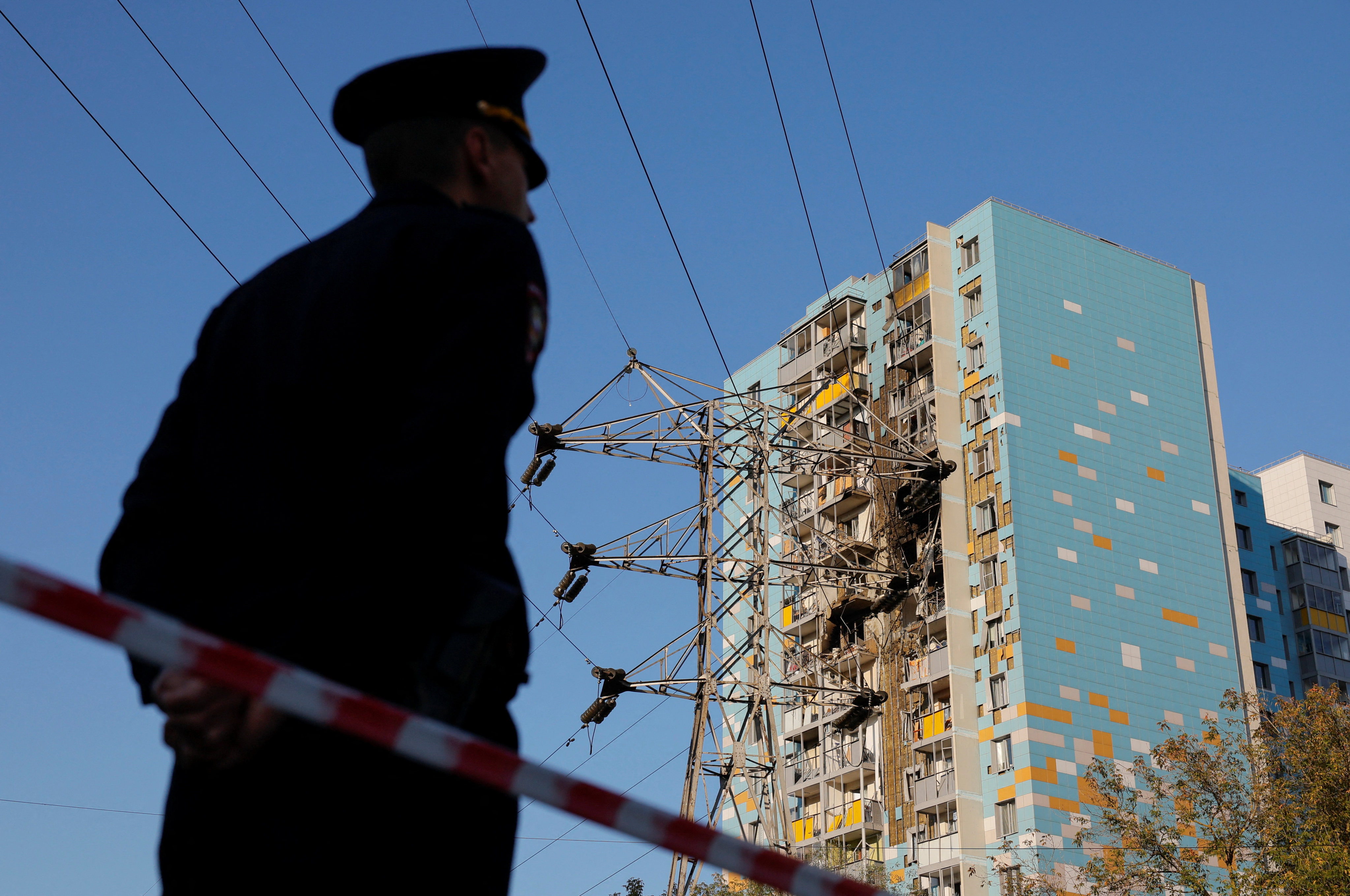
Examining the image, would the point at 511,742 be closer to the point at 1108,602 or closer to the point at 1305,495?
the point at 1108,602

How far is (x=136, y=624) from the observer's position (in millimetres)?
1994

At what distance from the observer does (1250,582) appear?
233 feet

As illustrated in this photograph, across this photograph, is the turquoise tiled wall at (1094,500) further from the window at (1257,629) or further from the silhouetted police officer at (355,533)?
the silhouetted police officer at (355,533)

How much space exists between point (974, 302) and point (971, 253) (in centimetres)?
193

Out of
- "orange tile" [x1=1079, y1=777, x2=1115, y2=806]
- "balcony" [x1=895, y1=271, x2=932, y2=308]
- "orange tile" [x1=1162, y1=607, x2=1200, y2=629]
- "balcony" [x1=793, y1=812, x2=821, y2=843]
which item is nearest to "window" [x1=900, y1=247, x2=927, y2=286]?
"balcony" [x1=895, y1=271, x2=932, y2=308]

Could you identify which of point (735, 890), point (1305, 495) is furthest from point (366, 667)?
point (1305, 495)

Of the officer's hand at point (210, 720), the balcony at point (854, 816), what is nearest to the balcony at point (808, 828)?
the balcony at point (854, 816)

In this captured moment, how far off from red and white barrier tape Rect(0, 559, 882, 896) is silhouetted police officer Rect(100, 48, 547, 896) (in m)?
0.10

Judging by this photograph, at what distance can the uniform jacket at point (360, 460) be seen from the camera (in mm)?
2445

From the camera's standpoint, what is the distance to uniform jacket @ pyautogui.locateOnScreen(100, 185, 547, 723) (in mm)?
2445

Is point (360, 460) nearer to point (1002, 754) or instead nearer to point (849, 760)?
point (1002, 754)

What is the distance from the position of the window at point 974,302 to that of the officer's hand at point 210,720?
168 ft

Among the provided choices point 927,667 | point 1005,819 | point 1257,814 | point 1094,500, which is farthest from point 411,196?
point 1094,500

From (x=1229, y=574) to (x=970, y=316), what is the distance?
42.2 feet
